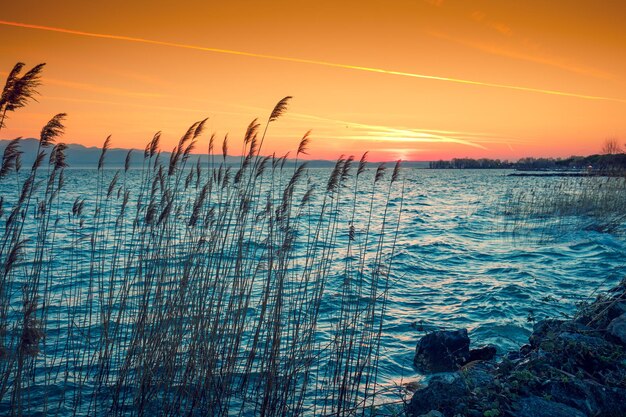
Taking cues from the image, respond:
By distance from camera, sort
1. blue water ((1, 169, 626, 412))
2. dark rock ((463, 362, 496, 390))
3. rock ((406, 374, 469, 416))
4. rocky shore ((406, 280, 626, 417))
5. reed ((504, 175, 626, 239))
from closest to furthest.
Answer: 1. rocky shore ((406, 280, 626, 417))
2. rock ((406, 374, 469, 416))
3. dark rock ((463, 362, 496, 390))
4. blue water ((1, 169, 626, 412))
5. reed ((504, 175, 626, 239))

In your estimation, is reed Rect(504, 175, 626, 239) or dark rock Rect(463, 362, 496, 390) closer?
dark rock Rect(463, 362, 496, 390)

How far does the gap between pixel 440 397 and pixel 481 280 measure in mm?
8993

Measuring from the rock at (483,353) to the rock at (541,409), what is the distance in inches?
135

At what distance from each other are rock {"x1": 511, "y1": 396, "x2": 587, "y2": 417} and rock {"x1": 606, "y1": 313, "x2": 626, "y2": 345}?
7.11 ft

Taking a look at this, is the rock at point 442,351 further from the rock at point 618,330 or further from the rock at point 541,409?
the rock at point 541,409

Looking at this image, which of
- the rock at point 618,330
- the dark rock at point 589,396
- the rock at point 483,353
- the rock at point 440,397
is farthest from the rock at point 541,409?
the rock at point 483,353

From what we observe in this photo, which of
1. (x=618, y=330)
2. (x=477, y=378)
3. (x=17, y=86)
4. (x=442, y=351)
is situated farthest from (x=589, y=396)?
(x=17, y=86)

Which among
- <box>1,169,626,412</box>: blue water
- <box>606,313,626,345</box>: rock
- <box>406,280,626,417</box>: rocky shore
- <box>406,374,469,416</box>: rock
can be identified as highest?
<box>606,313,626,345</box>: rock

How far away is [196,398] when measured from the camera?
515 centimetres

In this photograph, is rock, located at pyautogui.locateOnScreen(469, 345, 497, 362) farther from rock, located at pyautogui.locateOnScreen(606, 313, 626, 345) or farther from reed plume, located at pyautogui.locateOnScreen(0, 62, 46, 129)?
reed plume, located at pyautogui.locateOnScreen(0, 62, 46, 129)

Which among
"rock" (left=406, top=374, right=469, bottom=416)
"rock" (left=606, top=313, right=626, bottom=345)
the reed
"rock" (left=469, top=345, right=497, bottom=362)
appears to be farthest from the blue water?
"rock" (left=606, top=313, right=626, bottom=345)

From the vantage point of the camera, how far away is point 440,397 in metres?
4.79

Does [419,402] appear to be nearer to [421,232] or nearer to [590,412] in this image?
[590,412]

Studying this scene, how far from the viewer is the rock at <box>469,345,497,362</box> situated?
747cm
